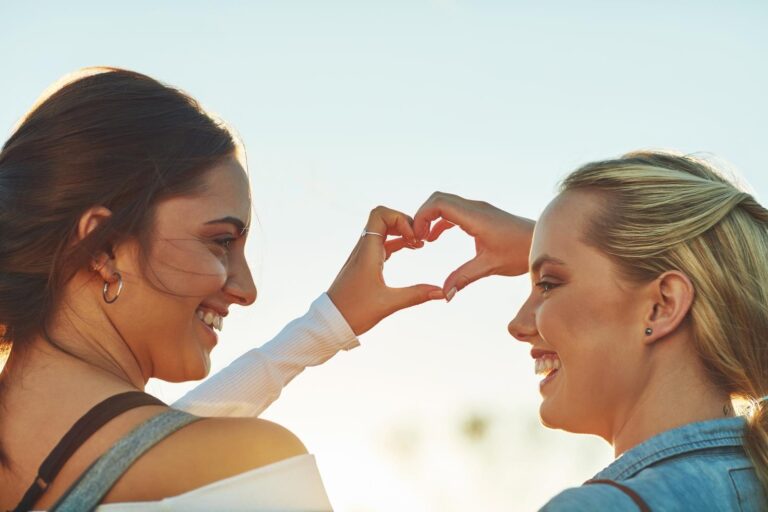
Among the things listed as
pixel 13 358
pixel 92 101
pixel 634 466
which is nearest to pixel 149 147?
pixel 92 101

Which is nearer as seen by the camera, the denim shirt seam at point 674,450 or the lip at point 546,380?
the denim shirt seam at point 674,450

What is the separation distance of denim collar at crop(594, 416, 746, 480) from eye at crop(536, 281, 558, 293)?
2.43ft

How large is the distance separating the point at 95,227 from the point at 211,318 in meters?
0.71

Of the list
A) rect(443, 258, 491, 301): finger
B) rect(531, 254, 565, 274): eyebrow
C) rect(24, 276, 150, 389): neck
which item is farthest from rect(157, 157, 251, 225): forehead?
rect(443, 258, 491, 301): finger

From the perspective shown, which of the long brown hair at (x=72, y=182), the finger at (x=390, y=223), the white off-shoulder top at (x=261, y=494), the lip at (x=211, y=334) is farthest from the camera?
the finger at (x=390, y=223)

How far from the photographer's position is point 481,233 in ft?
15.9

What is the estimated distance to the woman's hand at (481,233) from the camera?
4816 millimetres

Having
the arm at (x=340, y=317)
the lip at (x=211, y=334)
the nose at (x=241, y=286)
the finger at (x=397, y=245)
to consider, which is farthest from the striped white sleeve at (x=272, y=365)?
the lip at (x=211, y=334)

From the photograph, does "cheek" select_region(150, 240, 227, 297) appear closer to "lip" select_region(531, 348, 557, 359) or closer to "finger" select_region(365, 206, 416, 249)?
"lip" select_region(531, 348, 557, 359)

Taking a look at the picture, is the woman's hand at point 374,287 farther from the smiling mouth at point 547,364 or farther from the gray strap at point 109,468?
the gray strap at point 109,468

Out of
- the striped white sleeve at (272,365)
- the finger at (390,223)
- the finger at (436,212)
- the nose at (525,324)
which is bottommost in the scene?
the striped white sleeve at (272,365)

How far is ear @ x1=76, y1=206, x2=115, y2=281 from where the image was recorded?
3014 mm

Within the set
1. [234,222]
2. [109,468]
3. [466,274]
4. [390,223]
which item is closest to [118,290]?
[234,222]

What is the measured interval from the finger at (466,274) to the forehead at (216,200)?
1.56 metres
